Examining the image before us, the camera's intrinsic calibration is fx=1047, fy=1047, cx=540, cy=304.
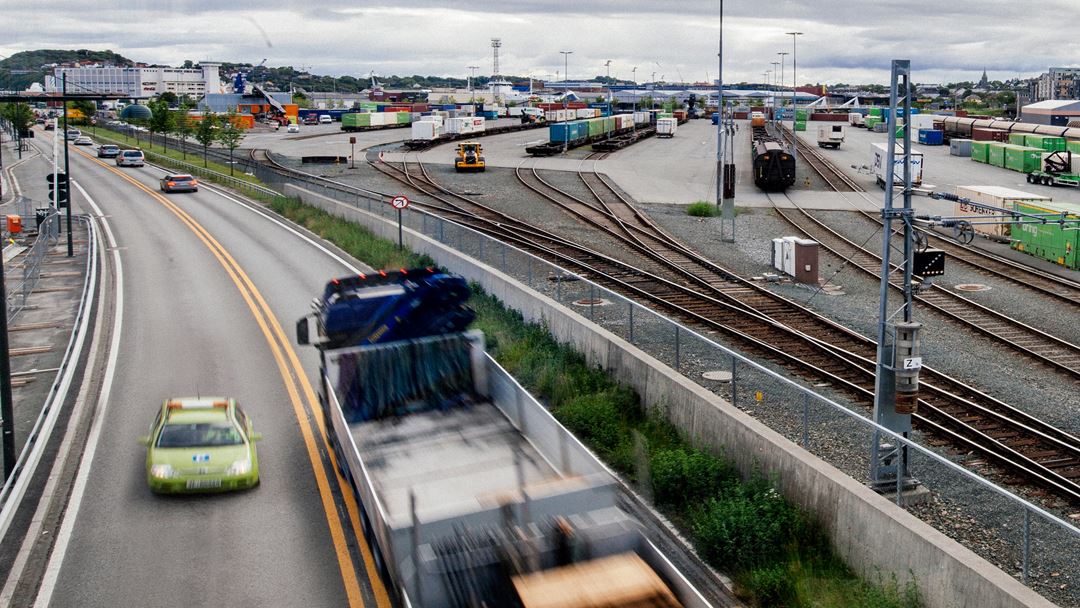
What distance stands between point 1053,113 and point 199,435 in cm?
12221

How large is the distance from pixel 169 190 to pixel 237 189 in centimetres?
363

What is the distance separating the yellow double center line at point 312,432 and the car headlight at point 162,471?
6.83ft

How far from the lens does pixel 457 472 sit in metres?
12.8

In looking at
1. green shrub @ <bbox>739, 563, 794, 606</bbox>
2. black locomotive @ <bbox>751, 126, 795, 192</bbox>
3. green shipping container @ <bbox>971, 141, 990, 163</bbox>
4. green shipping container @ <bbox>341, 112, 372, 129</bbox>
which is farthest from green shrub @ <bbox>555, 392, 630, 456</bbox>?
green shipping container @ <bbox>341, 112, 372, 129</bbox>

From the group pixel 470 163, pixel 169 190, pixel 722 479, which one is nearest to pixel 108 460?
pixel 722 479

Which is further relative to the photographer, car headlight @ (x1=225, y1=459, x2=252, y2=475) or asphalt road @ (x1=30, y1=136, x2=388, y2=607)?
car headlight @ (x1=225, y1=459, x2=252, y2=475)

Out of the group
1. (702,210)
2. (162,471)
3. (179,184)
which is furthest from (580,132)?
(162,471)

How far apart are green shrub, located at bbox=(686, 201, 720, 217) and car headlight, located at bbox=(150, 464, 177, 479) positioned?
35.5 m

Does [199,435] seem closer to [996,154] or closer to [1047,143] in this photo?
[1047,143]

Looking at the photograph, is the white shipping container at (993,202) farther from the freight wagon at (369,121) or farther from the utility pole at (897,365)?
the freight wagon at (369,121)

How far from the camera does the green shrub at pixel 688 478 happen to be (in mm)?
14266

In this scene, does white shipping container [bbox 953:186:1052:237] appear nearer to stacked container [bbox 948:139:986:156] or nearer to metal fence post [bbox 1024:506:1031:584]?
metal fence post [bbox 1024:506:1031:584]

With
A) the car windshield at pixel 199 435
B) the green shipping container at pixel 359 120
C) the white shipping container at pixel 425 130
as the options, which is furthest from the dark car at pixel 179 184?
the green shipping container at pixel 359 120

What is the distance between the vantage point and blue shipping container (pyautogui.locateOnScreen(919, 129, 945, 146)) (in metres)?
95.0
